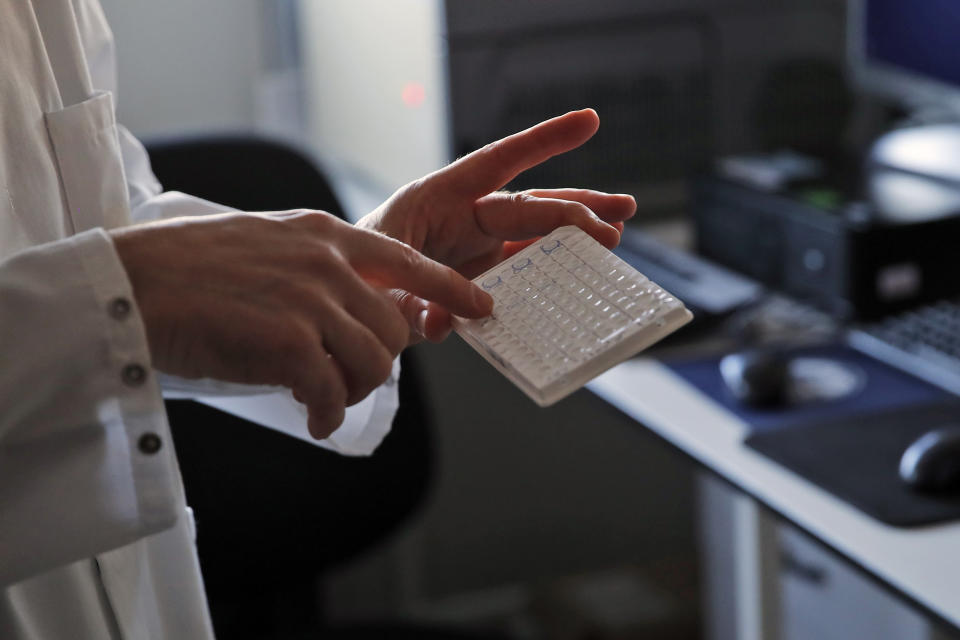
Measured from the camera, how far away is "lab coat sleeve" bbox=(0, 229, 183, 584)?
544mm

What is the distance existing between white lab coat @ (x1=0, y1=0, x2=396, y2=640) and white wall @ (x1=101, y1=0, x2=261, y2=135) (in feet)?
3.78

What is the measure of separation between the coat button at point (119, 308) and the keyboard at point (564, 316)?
23 centimetres

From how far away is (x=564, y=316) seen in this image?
2.35 feet

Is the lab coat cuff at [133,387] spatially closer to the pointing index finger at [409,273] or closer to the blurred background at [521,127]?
the pointing index finger at [409,273]

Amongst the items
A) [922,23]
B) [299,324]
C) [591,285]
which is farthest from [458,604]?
[299,324]

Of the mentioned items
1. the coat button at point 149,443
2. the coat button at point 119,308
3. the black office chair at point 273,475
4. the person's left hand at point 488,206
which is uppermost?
the coat button at point 119,308

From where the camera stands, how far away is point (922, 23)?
1.53m

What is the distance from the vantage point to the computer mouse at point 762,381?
1264mm

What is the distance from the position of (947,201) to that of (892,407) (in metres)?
0.31

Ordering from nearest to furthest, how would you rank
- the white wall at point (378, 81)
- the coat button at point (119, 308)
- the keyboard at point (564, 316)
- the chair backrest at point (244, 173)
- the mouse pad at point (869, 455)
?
the coat button at point (119, 308) < the keyboard at point (564, 316) < the mouse pad at point (869, 455) < the chair backrest at point (244, 173) < the white wall at point (378, 81)

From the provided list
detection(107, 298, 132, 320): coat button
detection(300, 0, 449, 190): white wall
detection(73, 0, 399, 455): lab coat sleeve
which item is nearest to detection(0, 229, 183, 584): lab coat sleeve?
detection(107, 298, 132, 320): coat button

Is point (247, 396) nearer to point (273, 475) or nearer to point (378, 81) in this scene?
point (273, 475)

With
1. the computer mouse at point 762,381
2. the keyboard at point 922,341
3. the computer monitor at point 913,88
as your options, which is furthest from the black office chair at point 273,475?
the computer monitor at point 913,88

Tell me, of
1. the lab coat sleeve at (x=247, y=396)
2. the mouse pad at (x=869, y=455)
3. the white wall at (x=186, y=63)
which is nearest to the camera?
the lab coat sleeve at (x=247, y=396)
